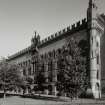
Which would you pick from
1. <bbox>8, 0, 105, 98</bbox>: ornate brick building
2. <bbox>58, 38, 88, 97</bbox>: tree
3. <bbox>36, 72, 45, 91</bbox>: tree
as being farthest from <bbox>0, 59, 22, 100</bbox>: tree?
<bbox>58, 38, 88, 97</bbox>: tree

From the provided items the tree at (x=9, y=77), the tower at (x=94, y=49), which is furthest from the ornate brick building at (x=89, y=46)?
the tree at (x=9, y=77)

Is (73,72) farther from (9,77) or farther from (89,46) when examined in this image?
(9,77)

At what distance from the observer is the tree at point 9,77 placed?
35.5 metres

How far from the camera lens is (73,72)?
2639 cm

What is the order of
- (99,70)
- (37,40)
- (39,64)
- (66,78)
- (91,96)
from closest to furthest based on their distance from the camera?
(66,78) → (91,96) → (99,70) → (39,64) → (37,40)

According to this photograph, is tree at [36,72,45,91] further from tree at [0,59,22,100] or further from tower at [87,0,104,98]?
tower at [87,0,104,98]

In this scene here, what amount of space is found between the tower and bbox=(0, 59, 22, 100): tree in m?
14.4

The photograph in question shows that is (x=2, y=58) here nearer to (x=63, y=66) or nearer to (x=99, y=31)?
(x=63, y=66)

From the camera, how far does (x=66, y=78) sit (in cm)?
2672

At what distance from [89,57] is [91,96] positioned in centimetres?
739

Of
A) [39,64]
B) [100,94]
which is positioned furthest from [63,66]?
[39,64]

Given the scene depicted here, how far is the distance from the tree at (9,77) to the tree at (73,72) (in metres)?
11.7

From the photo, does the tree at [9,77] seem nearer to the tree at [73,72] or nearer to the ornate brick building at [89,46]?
the ornate brick building at [89,46]

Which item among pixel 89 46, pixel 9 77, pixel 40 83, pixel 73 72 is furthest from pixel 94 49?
pixel 9 77
